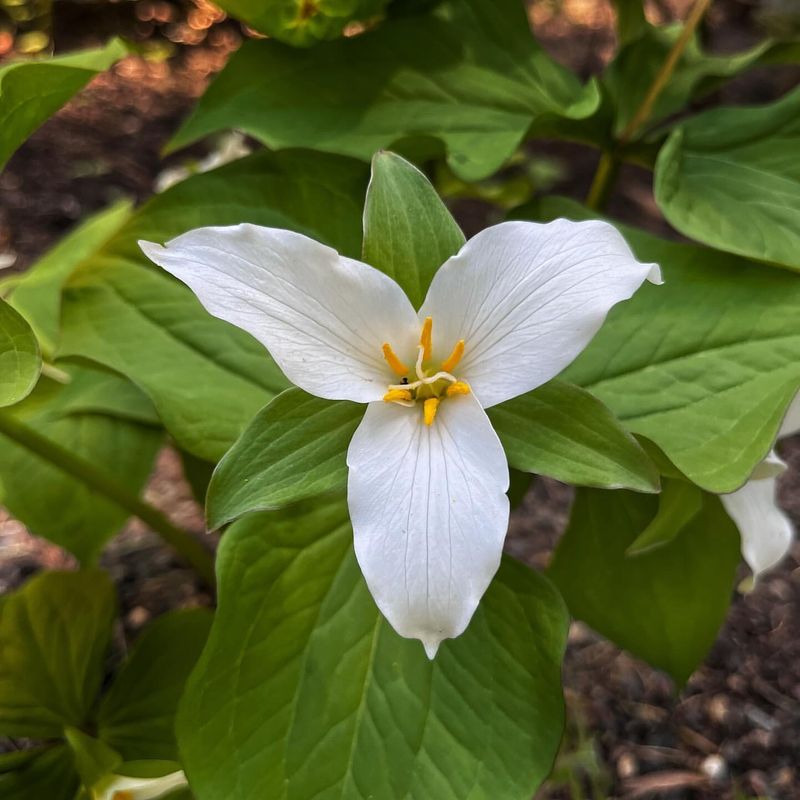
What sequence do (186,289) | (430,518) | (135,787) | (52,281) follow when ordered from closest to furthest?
1. (430,518)
2. (135,787)
3. (186,289)
4. (52,281)

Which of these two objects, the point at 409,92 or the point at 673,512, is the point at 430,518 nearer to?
the point at 673,512

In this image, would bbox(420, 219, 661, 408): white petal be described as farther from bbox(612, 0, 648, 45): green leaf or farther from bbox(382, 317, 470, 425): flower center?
bbox(612, 0, 648, 45): green leaf

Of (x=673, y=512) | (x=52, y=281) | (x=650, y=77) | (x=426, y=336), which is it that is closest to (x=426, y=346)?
(x=426, y=336)

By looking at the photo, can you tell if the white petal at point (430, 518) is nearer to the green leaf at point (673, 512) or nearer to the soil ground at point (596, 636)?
the green leaf at point (673, 512)

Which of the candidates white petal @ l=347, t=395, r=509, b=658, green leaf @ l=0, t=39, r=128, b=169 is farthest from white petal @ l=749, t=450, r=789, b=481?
green leaf @ l=0, t=39, r=128, b=169

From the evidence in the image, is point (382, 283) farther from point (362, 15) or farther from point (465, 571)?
point (362, 15)

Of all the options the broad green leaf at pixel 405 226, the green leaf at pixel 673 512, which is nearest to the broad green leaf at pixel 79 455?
the broad green leaf at pixel 405 226
